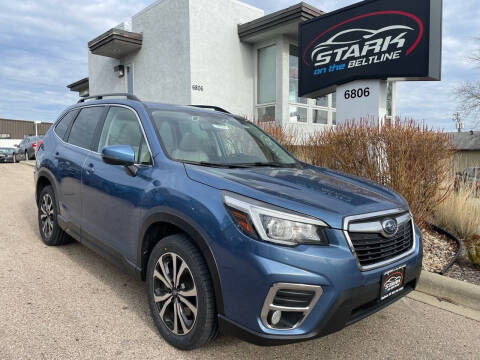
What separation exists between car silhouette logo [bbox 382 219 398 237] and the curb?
1.62 metres

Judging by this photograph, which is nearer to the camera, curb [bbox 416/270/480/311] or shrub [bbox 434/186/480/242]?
curb [bbox 416/270/480/311]

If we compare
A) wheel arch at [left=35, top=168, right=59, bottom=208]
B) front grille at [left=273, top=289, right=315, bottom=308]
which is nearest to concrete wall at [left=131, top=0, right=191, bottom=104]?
wheel arch at [left=35, top=168, right=59, bottom=208]

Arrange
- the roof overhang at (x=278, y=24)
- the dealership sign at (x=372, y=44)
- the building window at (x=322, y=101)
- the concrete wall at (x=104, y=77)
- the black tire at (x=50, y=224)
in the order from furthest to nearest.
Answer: the concrete wall at (x=104, y=77) < the building window at (x=322, y=101) < the roof overhang at (x=278, y=24) < the dealership sign at (x=372, y=44) < the black tire at (x=50, y=224)

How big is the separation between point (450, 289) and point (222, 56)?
38.1ft

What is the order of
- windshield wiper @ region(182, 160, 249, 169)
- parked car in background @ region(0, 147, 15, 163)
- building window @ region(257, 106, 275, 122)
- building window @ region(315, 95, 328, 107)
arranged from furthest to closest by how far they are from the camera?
1. parked car in background @ region(0, 147, 15, 163)
2. building window @ region(315, 95, 328, 107)
3. building window @ region(257, 106, 275, 122)
4. windshield wiper @ region(182, 160, 249, 169)

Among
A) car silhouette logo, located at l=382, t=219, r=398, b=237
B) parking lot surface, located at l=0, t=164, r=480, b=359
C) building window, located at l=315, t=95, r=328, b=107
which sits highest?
building window, located at l=315, t=95, r=328, b=107

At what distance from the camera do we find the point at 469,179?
580cm

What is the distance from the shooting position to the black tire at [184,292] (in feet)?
7.23

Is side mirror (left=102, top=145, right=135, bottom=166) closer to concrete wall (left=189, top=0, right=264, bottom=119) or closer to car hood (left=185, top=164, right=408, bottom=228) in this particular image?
car hood (left=185, top=164, right=408, bottom=228)

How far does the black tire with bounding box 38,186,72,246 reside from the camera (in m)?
4.39

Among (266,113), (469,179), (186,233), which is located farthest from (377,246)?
(266,113)

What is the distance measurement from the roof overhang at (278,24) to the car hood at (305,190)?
1017cm

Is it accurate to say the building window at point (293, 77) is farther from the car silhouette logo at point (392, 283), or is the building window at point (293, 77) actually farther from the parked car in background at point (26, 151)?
the parked car in background at point (26, 151)

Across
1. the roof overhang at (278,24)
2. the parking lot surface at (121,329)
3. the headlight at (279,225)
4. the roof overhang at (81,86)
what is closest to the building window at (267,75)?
the roof overhang at (278,24)
